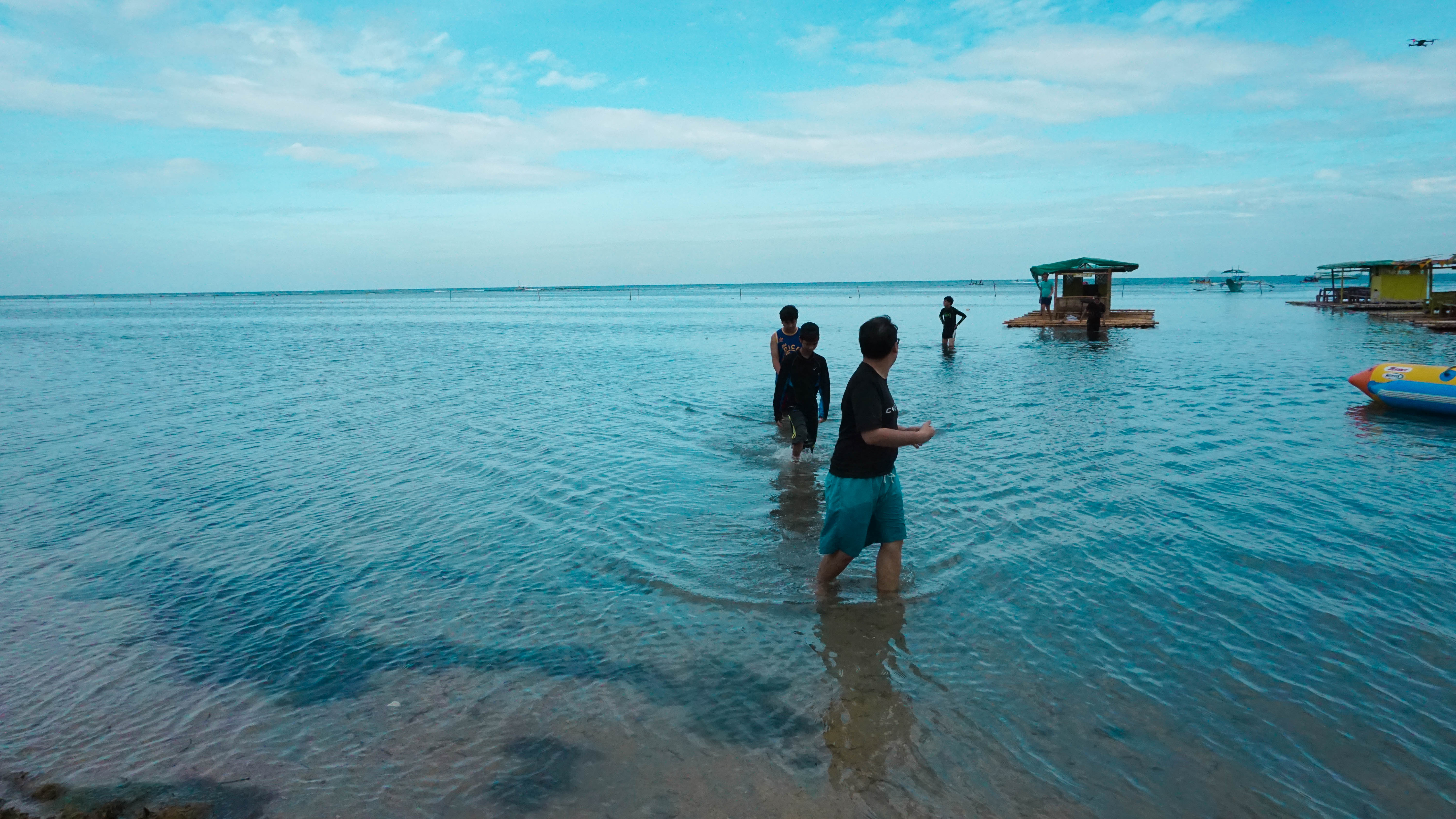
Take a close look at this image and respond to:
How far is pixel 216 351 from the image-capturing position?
104 feet

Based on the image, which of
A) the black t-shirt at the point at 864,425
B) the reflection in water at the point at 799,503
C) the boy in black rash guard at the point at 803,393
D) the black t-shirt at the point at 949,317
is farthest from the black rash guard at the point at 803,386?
the black t-shirt at the point at 949,317

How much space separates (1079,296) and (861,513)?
37521mm

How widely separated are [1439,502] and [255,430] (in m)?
15.6

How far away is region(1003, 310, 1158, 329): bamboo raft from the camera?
116ft

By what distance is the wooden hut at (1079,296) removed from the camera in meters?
35.3

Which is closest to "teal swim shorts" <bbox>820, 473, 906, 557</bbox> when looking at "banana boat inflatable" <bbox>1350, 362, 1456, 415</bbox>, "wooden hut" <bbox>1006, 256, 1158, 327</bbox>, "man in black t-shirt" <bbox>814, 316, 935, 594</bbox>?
"man in black t-shirt" <bbox>814, 316, 935, 594</bbox>

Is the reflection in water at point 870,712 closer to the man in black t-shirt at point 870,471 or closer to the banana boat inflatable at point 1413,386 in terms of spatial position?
the man in black t-shirt at point 870,471

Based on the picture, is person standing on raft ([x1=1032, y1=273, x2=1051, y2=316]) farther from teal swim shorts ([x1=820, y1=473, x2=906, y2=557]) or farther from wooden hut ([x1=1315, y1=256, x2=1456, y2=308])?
teal swim shorts ([x1=820, y1=473, x2=906, y2=557])

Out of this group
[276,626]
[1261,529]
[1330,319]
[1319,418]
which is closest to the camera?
[276,626]

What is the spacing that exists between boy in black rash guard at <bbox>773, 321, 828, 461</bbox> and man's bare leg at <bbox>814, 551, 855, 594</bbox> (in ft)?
11.2

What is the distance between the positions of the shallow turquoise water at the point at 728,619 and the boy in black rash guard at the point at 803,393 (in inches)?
22.1

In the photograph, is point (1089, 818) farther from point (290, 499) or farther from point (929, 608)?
point (290, 499)

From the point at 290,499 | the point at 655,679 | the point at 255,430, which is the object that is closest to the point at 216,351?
the point at 255,430

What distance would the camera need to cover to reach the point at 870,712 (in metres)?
4.27
